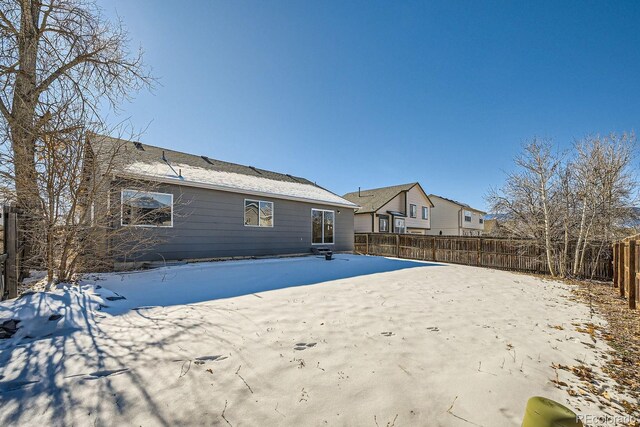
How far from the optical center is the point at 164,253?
8.31 meters

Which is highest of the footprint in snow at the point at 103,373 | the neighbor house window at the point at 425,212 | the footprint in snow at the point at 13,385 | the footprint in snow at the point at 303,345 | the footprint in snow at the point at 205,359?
the neighbor house window at the point at 425,212

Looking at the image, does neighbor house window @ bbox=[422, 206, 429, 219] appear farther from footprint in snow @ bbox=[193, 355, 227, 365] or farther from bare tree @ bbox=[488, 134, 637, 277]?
footprint in snow @ bbox=[193, 355, 227, 365]

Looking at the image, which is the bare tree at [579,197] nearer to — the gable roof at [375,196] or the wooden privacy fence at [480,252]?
the wooden privacy fence at [480,252]

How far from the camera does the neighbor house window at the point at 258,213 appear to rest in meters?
10.4

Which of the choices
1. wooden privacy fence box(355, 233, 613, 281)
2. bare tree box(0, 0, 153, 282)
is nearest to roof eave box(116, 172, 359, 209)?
bare tree box(0, 0, 153, 282)

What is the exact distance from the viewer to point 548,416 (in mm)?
942

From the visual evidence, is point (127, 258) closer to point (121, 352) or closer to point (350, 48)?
point (121, 352)

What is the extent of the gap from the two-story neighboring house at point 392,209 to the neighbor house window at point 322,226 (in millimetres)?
7283

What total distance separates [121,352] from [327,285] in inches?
170

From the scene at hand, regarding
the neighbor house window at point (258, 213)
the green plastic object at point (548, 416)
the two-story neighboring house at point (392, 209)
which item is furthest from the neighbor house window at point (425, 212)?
the green plastic object at point (548, 416)

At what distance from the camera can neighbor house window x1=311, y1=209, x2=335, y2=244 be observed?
1291 centimetres

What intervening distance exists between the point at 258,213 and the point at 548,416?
1029 centimetres

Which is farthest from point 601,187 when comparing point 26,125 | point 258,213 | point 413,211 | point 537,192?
point 413,211

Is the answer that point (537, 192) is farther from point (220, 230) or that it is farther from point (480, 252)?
point (220, 230)
